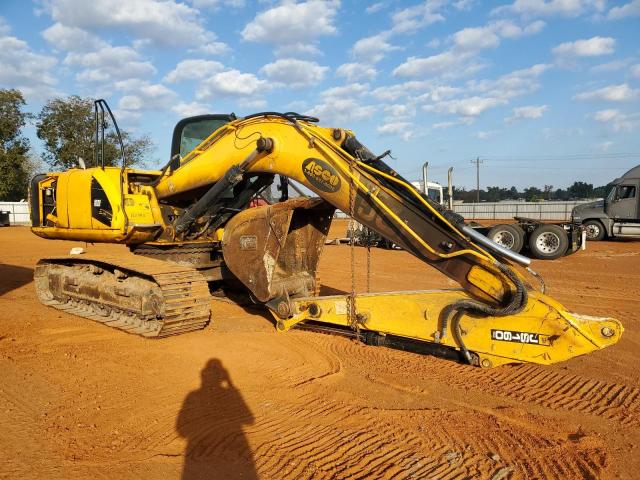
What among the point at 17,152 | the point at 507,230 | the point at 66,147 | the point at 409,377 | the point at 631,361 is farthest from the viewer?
the point at 17,152

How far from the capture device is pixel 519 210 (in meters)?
44.3

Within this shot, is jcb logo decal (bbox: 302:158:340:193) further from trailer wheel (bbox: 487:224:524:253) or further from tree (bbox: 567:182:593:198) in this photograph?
tree (bbox: 567:182:593:198)

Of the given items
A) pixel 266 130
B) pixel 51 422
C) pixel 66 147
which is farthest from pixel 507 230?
pixel 66 147

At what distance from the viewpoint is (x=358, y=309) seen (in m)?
5.43

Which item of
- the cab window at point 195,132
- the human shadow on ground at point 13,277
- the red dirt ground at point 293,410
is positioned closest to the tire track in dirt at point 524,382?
the red dirt ground at point 293,410

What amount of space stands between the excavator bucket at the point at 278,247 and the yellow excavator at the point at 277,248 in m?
0.02

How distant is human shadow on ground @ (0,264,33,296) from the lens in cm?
1088

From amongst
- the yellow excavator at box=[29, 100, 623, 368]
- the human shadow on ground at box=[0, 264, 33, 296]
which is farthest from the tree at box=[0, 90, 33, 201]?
the yellow excavator at box=[29, 100, 623, 368]

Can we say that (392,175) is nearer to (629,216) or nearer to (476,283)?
(476,283)

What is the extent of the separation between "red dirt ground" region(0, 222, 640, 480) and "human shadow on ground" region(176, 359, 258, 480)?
1cm

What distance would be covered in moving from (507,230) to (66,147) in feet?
106

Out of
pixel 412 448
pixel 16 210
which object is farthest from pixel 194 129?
pixel 16 210

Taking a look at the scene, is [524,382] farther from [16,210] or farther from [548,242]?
[16,210]

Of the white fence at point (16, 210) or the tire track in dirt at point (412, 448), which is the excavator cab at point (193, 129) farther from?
the white fence at point (16, 210)
